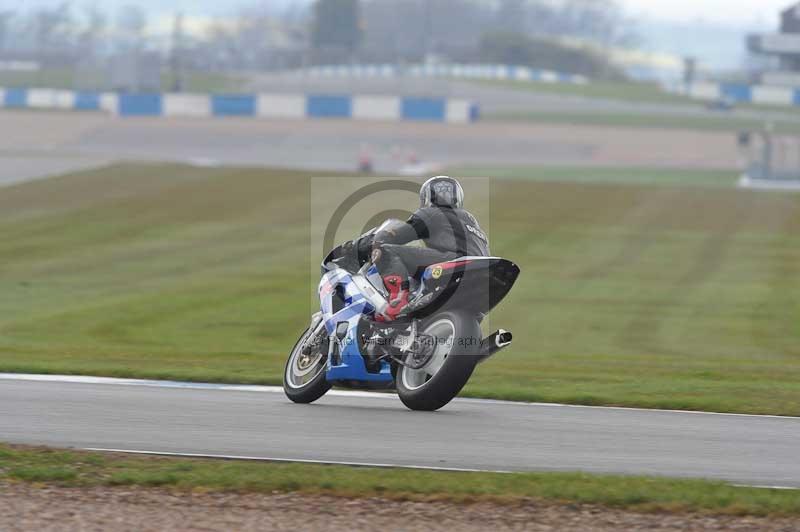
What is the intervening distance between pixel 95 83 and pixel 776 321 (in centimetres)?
7958

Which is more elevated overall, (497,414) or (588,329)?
(497,414)

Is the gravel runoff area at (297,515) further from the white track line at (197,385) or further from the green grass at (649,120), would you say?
the green grass at (649,120)

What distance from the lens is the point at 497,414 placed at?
391 inches

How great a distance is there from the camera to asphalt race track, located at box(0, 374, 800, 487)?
807 centimetres

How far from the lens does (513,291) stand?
2400cm

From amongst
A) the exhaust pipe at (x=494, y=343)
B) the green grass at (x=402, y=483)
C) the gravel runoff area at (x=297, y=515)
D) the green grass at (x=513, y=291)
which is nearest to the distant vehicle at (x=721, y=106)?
the green grass at (x=513, y=291)

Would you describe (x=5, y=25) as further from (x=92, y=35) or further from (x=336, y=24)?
(x=336, y=24)

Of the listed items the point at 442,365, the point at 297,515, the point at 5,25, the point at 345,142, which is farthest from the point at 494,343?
the point at 5,25

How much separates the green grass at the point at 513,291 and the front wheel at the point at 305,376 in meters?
1.19

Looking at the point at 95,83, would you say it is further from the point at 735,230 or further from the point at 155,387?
the point at 155,387

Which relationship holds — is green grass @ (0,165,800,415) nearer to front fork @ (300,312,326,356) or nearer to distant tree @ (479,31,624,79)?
front fork @ (300,312,326,356)

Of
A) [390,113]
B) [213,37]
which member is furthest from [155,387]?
[213,37]

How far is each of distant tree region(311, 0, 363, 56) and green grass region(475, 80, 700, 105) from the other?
2167 cm

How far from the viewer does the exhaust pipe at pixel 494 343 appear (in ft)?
30.1
